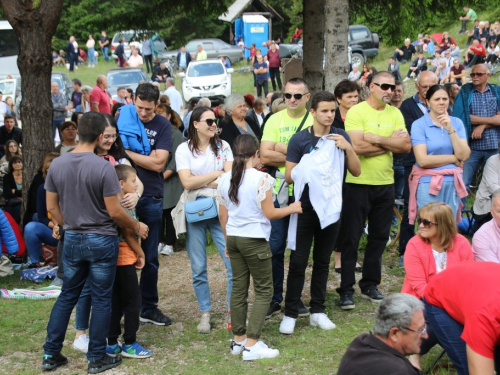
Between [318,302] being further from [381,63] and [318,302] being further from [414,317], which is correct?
[381,63]

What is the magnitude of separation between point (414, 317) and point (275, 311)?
8.69 ft

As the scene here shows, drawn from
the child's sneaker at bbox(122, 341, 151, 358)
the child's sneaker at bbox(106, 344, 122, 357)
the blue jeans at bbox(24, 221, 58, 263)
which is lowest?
the child's sneaker at bbox(122, 341, 151, 358)

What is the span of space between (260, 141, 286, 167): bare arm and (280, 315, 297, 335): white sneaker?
1.35m

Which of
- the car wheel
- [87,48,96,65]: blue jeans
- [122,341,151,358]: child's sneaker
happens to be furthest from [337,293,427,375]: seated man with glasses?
[87,48,96,65]: blue jeans

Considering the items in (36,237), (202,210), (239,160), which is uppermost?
(239,160)

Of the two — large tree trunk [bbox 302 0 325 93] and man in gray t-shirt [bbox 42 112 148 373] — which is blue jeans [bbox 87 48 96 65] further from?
man in gray t-shirt [bbox 42 112 148 373]

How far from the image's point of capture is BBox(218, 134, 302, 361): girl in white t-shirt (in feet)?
16.7

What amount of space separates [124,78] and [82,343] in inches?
760

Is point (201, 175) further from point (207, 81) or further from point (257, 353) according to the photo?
point (207, 81)

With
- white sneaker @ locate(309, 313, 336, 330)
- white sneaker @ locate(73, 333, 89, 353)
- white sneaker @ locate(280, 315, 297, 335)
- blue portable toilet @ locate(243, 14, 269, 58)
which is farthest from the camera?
blue portable toilet @ locate(243, 14, 269, 58)

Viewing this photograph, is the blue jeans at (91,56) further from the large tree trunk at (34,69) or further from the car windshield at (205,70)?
the large tree trunk at (34,69)

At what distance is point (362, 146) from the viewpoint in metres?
6.17

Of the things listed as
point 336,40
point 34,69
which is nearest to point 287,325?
point 336,40

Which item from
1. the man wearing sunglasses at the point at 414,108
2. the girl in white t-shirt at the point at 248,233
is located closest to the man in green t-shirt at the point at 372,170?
the man wearing sunglasses at the point at 414,108
